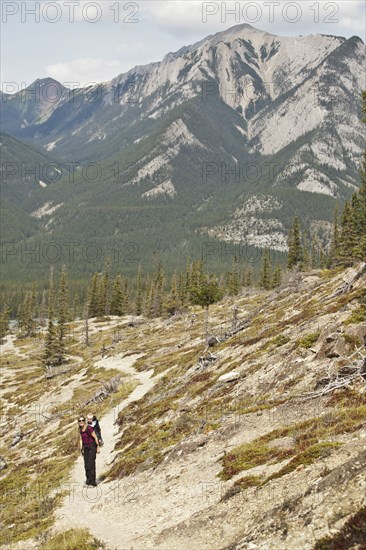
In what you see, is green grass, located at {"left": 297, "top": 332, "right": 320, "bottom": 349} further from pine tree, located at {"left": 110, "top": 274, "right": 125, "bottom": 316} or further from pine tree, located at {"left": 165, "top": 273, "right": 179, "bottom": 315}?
pine tree, located at {"left": 110, "top": 274, "right": 125, "bottom": 316}

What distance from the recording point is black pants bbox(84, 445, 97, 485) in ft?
82.1

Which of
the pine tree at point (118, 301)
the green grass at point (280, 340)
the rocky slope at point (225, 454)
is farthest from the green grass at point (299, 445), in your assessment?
the pine tree at point (118, 301)

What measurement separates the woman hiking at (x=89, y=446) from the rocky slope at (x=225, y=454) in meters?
0.92

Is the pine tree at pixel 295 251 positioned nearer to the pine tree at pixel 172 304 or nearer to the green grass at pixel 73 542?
the pine tree at pixel 172 304

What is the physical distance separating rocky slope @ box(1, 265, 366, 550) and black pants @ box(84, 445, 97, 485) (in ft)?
2.77

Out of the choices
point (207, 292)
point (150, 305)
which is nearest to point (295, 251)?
point (150, 305)

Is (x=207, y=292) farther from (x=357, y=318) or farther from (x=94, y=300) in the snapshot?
(x=94, y=300)

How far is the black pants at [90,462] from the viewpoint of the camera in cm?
2502

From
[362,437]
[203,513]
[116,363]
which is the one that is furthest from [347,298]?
[116,363]

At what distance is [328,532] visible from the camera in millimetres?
11867

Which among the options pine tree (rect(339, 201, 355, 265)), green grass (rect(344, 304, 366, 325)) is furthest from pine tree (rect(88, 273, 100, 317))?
green grass (rect(344, 304, 366, 325))

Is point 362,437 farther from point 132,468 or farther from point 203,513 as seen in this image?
point 132,468

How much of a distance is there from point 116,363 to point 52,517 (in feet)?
181

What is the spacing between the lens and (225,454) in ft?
72.2
